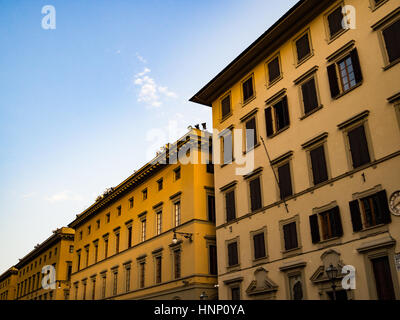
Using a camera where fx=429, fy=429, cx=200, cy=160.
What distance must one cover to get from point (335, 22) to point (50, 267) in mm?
56164

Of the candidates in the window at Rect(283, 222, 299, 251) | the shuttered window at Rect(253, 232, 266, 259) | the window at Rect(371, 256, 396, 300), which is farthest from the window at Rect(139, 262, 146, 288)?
the window at Rect(371, 256, 396, 300)

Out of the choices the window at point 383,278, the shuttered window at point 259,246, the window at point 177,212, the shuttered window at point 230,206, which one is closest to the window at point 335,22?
the shuttered window at point 230,206

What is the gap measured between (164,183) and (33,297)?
44700 mm

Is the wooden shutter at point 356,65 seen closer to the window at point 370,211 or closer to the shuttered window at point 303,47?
the shuttered window at point 303,47

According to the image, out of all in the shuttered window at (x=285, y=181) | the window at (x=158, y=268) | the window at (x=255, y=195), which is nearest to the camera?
the shuttered window at (x=285, y=181)

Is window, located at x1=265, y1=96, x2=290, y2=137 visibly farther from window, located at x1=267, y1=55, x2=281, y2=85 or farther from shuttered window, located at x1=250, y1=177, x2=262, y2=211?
shuttered window, located at x1=250, y1=177, x2=262, y2=211

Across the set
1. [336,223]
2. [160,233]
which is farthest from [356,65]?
[160,233]

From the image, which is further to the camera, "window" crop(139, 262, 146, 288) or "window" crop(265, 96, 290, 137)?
"window" crop(139, 262, 146, 288)

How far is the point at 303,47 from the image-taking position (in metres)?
25.6

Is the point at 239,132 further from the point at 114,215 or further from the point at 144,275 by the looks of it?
the point at 114,215

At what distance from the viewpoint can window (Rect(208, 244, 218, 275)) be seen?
103 feet

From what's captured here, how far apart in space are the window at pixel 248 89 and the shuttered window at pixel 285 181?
6.57 meters

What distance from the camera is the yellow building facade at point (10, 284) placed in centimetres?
8857
